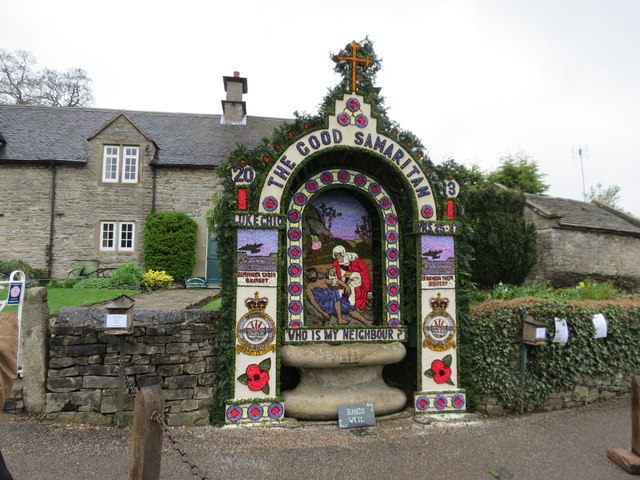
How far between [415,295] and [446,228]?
1.15 m

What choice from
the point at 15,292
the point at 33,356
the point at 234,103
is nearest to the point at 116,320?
the point at 33,356

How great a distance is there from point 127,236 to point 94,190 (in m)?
2.19

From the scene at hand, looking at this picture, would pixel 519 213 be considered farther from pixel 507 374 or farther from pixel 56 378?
pixel 56 378

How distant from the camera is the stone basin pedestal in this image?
18.1ft

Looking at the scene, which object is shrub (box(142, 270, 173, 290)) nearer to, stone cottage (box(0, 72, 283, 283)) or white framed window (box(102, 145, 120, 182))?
stone cottage (box(0, 72, 283, 283))

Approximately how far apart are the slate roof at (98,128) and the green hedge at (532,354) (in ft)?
38.9

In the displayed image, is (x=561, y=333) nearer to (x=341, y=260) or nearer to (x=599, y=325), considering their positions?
(x=599, y=325)

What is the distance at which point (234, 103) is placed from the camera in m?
19.0

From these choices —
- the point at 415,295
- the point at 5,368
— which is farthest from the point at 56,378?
the point at 415,295

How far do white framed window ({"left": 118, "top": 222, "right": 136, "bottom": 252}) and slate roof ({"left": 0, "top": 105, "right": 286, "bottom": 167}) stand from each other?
2.76 m

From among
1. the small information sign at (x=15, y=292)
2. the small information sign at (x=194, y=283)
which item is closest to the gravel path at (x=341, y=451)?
the small information sign at (x=15, y=292)

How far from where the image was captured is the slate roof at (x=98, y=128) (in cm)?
1585

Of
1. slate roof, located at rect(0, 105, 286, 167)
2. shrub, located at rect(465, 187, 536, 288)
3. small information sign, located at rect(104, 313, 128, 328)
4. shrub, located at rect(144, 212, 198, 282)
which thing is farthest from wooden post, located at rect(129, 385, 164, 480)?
slate roof, located at rect(0, 105, 286, 167)

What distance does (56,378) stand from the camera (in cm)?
507
